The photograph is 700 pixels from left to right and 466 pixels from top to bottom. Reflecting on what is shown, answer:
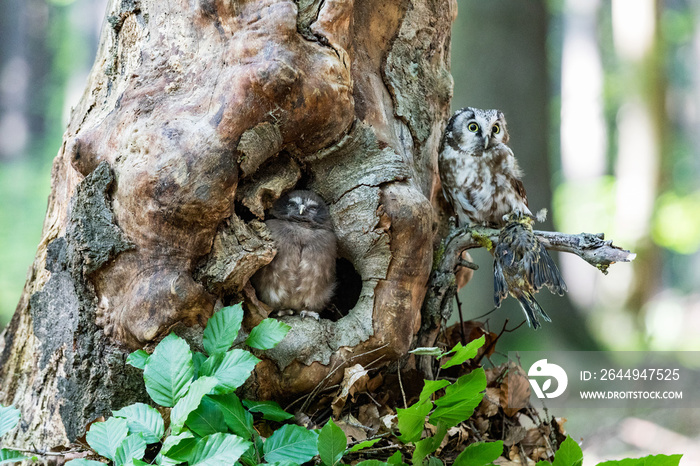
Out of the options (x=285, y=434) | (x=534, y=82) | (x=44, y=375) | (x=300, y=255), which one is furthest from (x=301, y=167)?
(x=534, y=82)

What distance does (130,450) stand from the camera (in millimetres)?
1492

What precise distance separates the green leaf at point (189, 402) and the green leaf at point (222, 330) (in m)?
0.22

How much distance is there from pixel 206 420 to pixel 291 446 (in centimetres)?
27

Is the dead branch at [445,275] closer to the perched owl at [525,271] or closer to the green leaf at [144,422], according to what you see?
the perched owl at [525,271]

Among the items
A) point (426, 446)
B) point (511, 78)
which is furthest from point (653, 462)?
point (511, 78)

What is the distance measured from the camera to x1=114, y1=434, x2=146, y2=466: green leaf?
1472 mm

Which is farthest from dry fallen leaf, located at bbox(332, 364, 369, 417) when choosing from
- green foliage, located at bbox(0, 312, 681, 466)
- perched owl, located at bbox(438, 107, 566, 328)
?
perched owl, located at bbox(438, 107, 566, 328)

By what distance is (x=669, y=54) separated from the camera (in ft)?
21.0

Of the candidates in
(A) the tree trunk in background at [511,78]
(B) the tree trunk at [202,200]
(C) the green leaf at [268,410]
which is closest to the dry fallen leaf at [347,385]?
(B) the tree trunk at [202,200]

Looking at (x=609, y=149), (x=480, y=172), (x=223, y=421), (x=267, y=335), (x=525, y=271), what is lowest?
(x=223, y=421)

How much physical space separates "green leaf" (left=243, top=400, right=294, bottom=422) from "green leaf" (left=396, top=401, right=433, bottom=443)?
18.3 inches

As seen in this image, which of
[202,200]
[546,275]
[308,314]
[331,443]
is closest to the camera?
[331,443]

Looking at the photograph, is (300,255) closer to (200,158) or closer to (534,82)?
(200,158)

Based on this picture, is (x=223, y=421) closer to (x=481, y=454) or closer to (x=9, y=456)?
(x=9, y=456)
